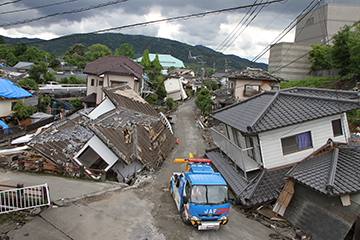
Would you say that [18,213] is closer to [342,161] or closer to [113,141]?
[113,141]

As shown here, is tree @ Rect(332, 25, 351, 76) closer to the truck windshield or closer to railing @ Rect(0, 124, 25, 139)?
the truck windshield

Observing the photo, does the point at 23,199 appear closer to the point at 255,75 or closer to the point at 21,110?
the point at 21,110

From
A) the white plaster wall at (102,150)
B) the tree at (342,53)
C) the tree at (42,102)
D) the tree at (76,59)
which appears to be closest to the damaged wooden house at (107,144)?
the white plaster wall at (102,150)

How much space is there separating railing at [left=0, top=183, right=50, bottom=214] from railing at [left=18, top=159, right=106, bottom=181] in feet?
11.4

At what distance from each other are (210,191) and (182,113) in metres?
26.0

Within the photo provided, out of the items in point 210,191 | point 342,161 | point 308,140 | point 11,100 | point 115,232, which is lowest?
point 115,232

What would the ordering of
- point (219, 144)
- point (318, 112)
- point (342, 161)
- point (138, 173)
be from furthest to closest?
1. point (219, 144)
2. point (138, 173)
3. point (318, 112)
4. point (342, 161)

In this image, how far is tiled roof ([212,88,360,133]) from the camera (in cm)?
943

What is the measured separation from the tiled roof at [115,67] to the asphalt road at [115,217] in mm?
16314

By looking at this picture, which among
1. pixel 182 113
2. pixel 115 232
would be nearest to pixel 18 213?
pixel 115 232

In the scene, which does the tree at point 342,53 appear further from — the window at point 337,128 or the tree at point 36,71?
the tree at point 36,71

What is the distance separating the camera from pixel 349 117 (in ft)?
58.5

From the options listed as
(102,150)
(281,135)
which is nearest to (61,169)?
(102,150)

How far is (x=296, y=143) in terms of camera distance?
9977 mm
